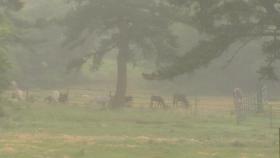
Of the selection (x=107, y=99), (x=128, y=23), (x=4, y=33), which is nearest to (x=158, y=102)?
(x=107, y=99)

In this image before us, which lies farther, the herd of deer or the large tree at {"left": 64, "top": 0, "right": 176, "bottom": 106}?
the herd of deer

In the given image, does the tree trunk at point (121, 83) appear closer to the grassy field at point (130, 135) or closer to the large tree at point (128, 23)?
the large tree at point (128, 23)

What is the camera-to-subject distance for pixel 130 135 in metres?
28.5

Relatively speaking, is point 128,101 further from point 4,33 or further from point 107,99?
point 4,33

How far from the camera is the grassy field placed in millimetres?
21688

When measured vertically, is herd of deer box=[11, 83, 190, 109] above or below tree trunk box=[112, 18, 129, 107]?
below

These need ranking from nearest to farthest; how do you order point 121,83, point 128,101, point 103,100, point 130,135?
point 130,135 < point 103,100 < point 128,101 < point 121,83

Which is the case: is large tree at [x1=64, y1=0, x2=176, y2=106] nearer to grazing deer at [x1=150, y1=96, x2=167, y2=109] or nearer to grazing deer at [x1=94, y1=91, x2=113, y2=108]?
grazing deer at [x1=94, y1=91, x2=113, y2=108]

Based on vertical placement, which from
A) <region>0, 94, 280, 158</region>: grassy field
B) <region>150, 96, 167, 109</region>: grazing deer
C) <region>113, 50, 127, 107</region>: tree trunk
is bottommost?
<region>0, 94, 280, 158</region>: grassy field

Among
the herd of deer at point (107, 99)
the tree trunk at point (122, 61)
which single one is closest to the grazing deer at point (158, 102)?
the herd of deer at point (107, 99)

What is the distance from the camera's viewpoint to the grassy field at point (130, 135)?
21.7 m

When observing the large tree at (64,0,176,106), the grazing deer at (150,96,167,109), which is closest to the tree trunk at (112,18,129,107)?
the large tree at (64,0,176,106)

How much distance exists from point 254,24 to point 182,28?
2043 inches

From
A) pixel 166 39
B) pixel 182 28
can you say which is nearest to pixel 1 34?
pixel 166 39
